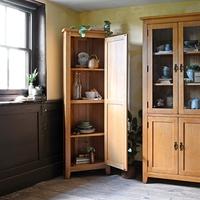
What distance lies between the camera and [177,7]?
4434 millimetres

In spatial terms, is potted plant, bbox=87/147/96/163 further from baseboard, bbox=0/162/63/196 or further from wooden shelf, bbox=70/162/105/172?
baseboard, bbox=0/162/63/196

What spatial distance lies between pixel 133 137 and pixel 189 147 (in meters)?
0.80

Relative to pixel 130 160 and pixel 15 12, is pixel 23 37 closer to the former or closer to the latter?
pixel 15 12

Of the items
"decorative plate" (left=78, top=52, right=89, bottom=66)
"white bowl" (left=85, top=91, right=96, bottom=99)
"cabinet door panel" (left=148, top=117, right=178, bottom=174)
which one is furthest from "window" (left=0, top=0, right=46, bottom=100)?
"cabinet door panel" (left=148, top=117, right=178, bottom=174)

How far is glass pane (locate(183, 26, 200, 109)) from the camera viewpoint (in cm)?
394

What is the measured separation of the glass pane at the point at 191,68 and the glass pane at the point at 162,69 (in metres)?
0.18

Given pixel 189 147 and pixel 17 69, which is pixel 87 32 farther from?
pixel 189 147

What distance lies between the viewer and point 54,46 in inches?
174

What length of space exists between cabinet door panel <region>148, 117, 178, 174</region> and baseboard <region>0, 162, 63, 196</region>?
1236 millimetres

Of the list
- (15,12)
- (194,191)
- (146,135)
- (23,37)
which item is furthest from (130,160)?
(15,12)

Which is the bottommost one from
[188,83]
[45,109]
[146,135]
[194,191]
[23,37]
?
[194,191]

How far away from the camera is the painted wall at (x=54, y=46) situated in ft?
14.2

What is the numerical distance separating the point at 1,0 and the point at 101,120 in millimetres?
2035

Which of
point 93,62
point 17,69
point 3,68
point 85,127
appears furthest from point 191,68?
point 3,68
